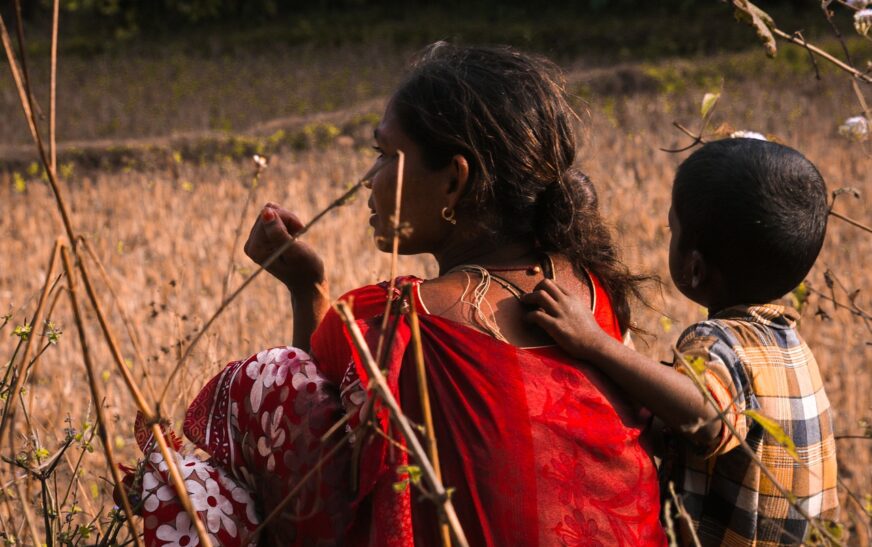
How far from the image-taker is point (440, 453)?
164cm

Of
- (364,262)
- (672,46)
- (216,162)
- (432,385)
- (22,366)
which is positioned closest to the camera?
(22,366)

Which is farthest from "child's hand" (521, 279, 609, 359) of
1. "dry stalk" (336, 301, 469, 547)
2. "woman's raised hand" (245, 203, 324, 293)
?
"dry stalk" (336, 301, 469, 547)

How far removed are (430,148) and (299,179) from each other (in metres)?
5.45

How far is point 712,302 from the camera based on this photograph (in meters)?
1.92

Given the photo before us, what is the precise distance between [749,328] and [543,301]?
372mm

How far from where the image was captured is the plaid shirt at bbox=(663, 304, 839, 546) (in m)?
1.78

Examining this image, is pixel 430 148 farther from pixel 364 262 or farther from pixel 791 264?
pixel 364 262

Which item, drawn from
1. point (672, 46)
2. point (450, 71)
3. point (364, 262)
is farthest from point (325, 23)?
point (450, 71)

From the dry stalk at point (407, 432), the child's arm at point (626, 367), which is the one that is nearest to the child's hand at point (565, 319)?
the child's arm at point (626, 367)

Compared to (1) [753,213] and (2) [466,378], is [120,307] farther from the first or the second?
(1) [753,213]

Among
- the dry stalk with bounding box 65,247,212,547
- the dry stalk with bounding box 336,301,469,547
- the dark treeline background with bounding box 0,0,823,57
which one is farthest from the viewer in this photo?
the dark treeline background with bounding box 0,0,823,57

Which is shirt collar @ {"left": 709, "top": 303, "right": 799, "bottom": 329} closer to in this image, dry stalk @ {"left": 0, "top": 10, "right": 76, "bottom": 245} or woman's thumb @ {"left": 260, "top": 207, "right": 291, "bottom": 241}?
woman's thumb @ {"left": 260, "top": 207, "right": 291, "bottom": 241}

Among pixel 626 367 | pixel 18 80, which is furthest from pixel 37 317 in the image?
pixel 626 367

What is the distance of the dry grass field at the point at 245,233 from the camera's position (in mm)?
3359
